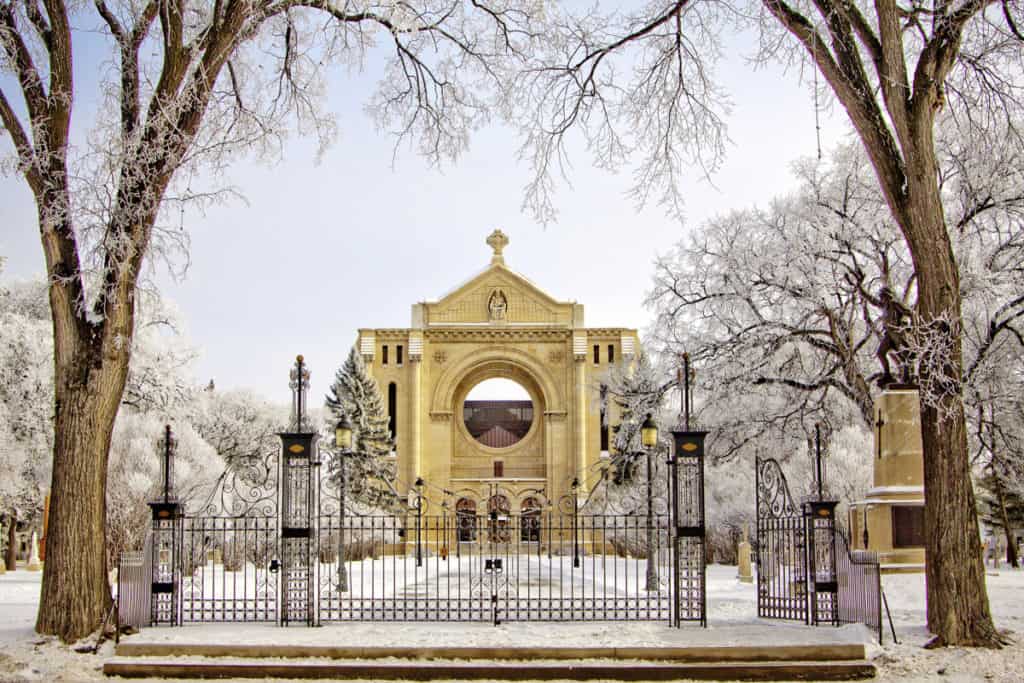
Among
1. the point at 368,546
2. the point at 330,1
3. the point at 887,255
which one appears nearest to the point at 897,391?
the point at 887,255

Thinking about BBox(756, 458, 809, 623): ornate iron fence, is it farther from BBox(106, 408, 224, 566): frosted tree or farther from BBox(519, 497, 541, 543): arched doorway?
BBox(106, 408, 224, 566): frosted tree

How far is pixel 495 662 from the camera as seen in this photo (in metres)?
10.8

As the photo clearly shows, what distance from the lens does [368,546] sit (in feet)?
142

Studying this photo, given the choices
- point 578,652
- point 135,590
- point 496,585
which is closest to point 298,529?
point 135,590

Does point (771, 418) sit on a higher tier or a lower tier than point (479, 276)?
lower

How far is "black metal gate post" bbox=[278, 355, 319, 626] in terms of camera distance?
12453 millimetres

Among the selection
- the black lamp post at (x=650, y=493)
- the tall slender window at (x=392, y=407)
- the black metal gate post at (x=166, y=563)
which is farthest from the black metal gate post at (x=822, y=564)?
the tall slender window at (x=392, y=407)

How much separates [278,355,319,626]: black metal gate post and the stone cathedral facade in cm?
4273

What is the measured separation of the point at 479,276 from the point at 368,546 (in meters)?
18.7

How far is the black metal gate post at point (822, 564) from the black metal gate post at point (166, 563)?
283 inches

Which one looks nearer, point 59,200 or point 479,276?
point 59,200

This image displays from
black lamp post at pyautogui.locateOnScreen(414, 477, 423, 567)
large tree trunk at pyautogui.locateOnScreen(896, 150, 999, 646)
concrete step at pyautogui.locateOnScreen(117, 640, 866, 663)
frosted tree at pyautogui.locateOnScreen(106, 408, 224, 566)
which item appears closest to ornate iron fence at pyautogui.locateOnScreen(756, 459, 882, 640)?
large tree trunk at pyautogui.locateOnScreen(896, 150, 999, 646)

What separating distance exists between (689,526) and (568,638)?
210cm

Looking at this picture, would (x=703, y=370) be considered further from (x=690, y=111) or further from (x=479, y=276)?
(x=479, y=276)
